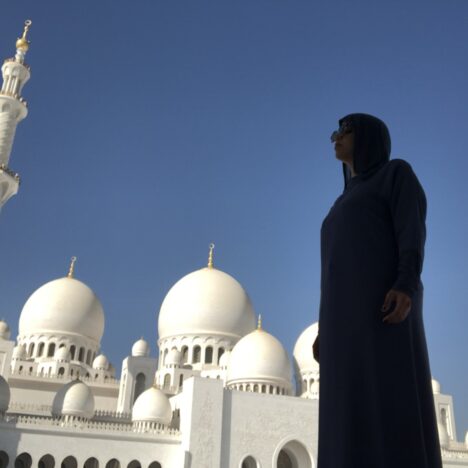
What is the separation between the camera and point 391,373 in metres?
2.49

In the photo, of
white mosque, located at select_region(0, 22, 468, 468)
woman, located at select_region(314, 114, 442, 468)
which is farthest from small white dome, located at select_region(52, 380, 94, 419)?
woman, located at select_region(314, 114, 442, 468)

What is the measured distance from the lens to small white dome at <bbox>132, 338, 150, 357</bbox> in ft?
99.7

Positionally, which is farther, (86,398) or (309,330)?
(309,330)

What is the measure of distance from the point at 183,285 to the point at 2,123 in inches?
536

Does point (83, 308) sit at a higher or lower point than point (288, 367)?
higher

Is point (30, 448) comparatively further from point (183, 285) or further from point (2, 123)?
point (183, 285)

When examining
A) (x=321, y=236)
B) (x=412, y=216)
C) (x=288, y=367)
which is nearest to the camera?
(x=412, y=216)

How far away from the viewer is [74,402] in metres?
20.0

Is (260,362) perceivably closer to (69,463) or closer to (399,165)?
(69,463)

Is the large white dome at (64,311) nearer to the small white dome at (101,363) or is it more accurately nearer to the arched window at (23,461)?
the small white dome at (101,363)

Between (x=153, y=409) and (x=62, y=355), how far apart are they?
7.10 metres

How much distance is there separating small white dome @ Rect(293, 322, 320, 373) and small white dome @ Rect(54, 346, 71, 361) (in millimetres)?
12073

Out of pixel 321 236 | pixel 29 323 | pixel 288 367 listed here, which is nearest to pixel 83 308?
pixel 29 323

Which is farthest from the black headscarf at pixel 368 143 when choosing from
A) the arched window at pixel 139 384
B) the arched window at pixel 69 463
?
the arched window at pixel 139 384
